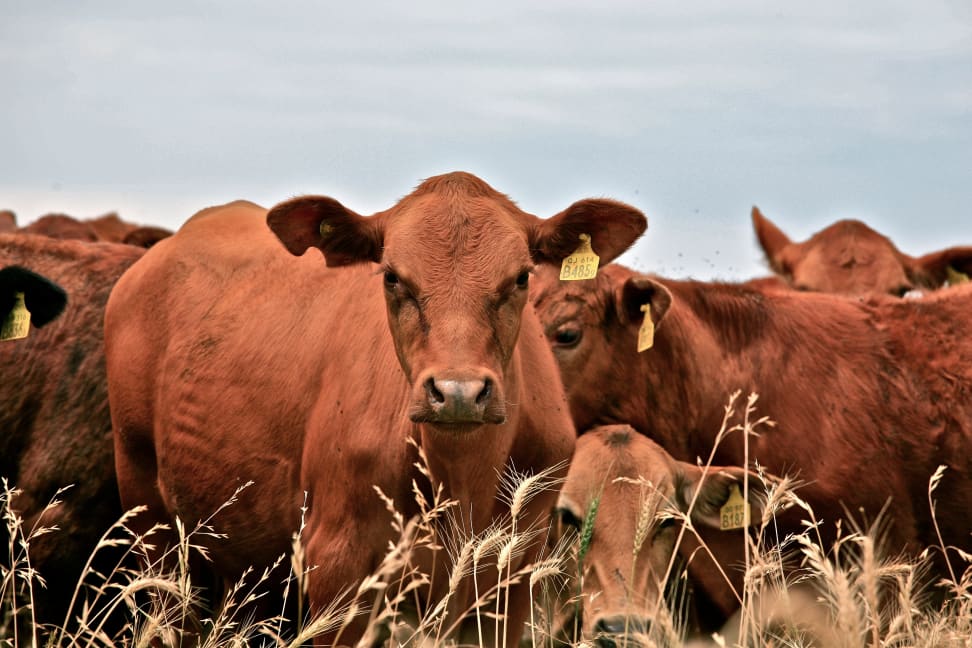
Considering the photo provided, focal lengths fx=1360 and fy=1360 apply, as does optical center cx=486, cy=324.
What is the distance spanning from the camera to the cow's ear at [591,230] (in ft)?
16.7

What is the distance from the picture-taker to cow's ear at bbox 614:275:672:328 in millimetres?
7012

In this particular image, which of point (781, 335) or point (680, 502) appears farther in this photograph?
point (781, 335)

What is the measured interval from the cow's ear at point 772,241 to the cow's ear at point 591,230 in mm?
7481

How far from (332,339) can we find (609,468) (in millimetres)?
1625

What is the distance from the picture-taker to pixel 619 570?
20.0ft

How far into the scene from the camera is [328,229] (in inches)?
200

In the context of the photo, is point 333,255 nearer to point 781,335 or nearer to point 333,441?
point 333,441

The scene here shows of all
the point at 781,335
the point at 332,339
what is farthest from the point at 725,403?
the point at 332,339

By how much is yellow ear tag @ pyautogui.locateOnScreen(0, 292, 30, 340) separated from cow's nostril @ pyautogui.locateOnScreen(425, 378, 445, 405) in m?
2.82

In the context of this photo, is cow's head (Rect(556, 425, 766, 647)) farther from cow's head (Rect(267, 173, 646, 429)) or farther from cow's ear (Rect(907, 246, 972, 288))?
cow's ear (Rect(907, 246, 972, 288))

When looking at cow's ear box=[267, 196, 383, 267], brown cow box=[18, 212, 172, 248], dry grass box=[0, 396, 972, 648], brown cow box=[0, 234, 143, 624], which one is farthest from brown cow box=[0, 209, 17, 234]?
cow's ear box=[267, 196, 383, 267]

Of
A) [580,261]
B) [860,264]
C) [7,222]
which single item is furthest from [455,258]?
[7,222]

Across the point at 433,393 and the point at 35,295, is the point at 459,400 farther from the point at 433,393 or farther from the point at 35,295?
the point at 35,295

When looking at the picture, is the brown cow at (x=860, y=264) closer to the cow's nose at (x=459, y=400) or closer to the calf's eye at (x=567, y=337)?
the calf's eye at (x=567, y=337)
